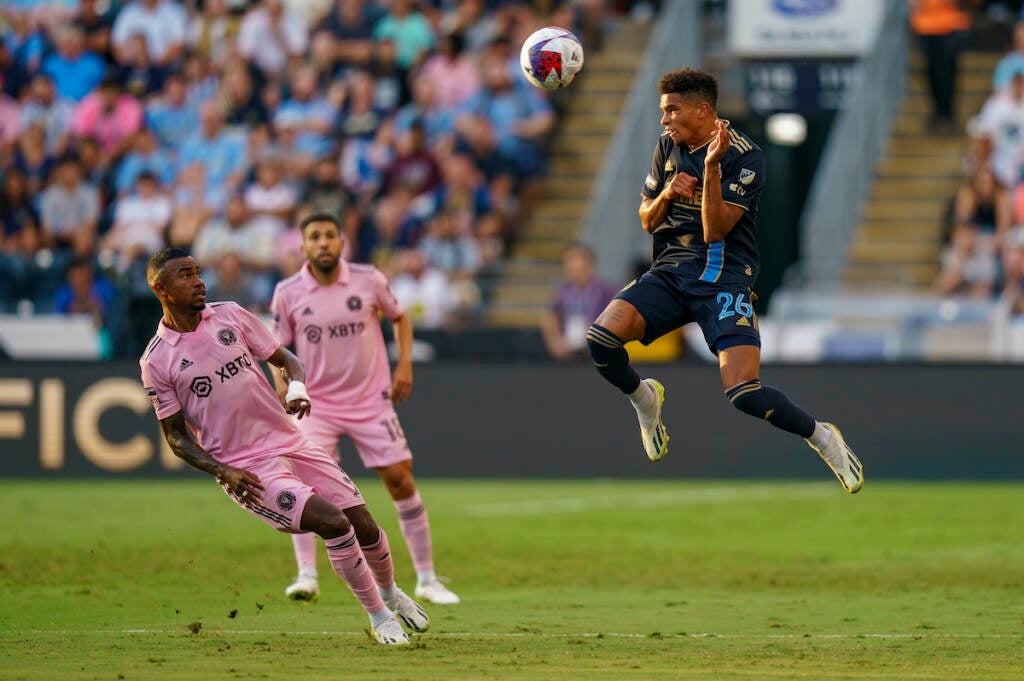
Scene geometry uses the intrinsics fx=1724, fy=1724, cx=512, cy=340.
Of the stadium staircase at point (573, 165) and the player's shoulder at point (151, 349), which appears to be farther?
the stadium staircase at point (573, 165)

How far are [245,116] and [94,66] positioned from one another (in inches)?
109

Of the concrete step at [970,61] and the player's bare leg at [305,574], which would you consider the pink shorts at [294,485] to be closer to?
the player's bare leg at [305,574]

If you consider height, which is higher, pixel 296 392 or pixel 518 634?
pixel 296 392

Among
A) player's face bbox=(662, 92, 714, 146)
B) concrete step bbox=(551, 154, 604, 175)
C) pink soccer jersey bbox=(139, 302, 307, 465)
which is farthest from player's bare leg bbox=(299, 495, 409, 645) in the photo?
concrete step bbox=(551, 154, 604, 175)

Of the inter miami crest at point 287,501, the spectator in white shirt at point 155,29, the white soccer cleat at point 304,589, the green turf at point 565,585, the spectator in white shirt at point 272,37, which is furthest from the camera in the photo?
the spectator in white shirt at point 155,29

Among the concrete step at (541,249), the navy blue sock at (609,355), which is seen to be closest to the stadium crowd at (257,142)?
the concrete step at (541,249)

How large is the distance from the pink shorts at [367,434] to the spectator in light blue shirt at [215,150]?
11.4 meters

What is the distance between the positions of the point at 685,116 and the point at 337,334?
2948mm

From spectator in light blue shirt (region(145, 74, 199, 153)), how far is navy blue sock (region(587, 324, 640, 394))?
1436cm

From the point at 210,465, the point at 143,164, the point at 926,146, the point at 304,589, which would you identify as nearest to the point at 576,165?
the point at 926,146

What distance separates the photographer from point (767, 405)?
9.87 metres

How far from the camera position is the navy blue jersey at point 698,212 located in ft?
32.3

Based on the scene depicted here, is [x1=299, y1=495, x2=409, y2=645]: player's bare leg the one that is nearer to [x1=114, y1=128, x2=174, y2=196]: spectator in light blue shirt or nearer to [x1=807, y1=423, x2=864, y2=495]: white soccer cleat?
[x1=807, y1=423, x2=864, y2=495]: white soccer cleat

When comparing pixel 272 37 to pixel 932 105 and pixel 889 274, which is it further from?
pixel 889 274
